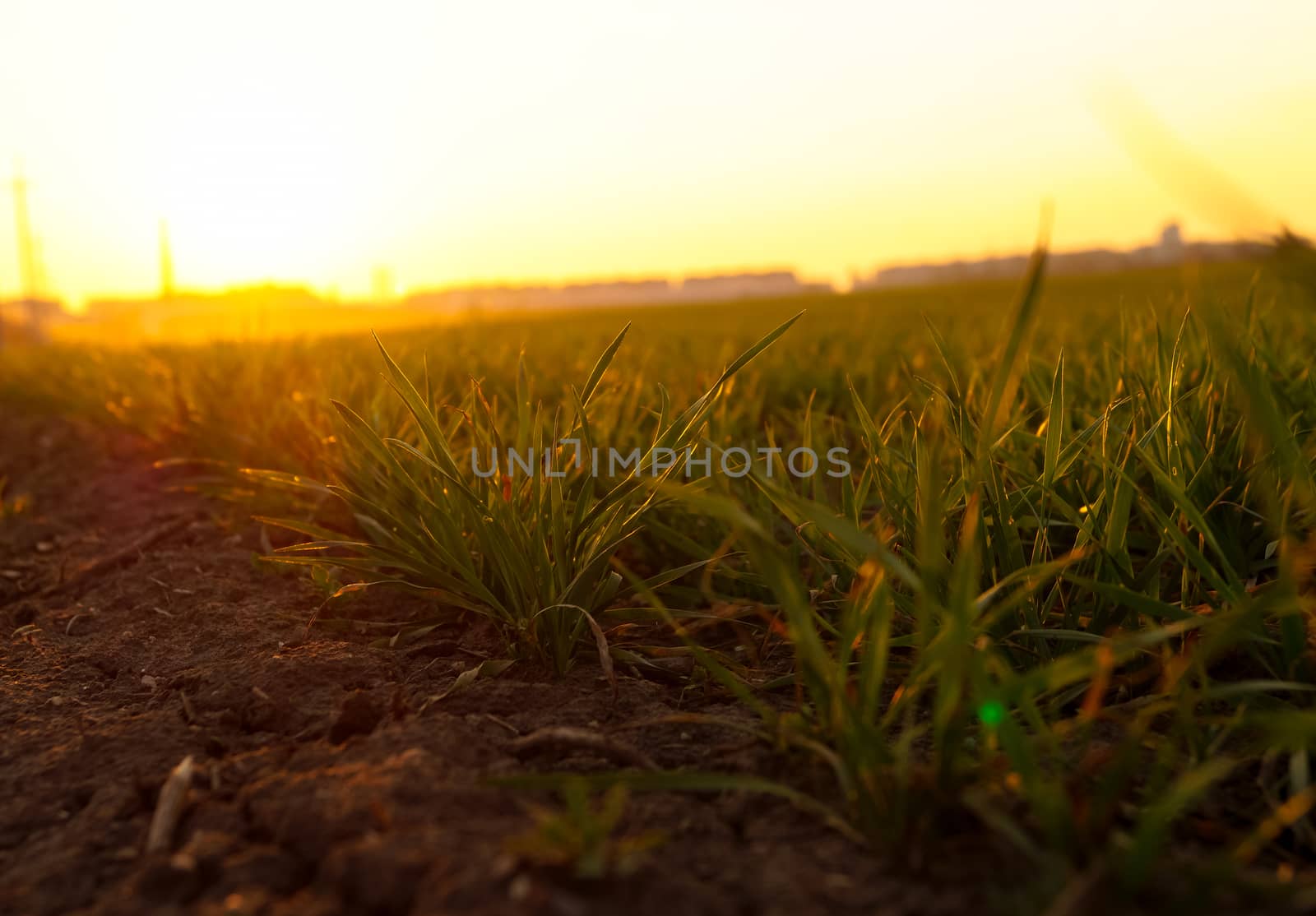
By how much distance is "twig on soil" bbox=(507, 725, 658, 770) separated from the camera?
1040mm

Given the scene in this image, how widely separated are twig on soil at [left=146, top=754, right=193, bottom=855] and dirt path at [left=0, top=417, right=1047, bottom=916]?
0.04 feet

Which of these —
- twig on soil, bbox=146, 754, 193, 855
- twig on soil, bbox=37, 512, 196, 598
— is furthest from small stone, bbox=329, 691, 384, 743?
twig on soil, bbox=37, 512, 196, 598

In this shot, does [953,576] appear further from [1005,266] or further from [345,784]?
[1005,266]

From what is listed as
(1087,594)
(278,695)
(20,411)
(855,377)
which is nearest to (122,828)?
(278,695)

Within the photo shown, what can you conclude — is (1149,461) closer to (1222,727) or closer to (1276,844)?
(1222,727)

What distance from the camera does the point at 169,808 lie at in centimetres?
99

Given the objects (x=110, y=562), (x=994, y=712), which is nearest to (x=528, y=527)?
(x=994, y=712)

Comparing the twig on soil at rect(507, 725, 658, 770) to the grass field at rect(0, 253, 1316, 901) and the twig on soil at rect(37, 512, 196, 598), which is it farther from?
the twig on soil at rect(37, 512, 196, 598)

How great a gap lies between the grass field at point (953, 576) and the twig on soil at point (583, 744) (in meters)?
0.09

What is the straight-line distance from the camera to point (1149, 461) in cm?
118

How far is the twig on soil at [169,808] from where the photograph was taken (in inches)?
37.3

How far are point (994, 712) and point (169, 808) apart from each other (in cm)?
85

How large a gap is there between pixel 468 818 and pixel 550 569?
0.49 metres

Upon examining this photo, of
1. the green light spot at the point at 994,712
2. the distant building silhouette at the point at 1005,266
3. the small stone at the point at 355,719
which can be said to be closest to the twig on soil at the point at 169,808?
the small stone at the point at 355,719
